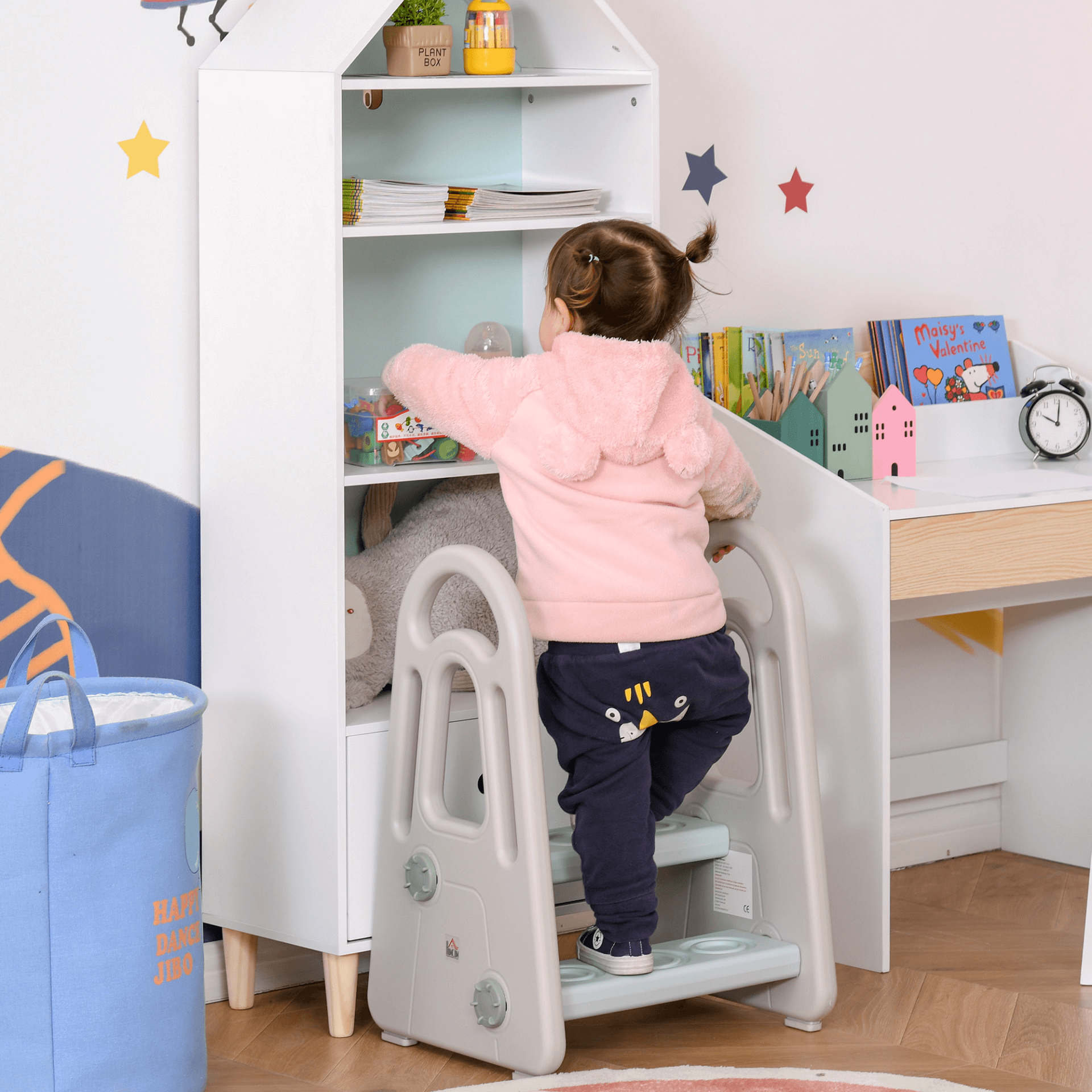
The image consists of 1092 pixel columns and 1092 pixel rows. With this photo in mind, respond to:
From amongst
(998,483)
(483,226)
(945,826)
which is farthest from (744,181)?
(945,826)

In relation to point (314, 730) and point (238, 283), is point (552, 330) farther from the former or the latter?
point (314, 730)

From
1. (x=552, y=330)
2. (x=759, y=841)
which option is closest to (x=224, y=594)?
(x=552, y=330)

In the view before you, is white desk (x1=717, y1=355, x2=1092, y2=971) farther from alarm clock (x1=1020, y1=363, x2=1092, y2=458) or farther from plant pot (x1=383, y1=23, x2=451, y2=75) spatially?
plant pot (x1=383, y1=23, x2=451, y2=75)

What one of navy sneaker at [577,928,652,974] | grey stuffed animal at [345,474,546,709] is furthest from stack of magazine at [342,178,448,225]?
navy sneaker at [577,928,652,974]

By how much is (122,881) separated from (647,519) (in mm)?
761

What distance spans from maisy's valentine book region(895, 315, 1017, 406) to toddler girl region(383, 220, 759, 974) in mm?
991

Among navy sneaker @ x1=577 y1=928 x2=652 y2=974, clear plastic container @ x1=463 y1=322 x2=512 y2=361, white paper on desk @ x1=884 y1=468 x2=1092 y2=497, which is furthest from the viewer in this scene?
white paper on desk @ x1=884 y1=468 x2=1092 y2=497

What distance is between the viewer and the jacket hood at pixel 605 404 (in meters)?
1.96

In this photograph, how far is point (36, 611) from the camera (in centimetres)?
218

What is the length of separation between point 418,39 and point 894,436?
1.06 m

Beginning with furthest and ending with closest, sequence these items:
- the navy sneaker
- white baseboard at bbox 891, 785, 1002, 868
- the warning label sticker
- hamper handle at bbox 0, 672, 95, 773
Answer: white baseboard at bbox 891, 785, 1002, 868, the warning label sticker, the navy sneaker, hamper handle at bbox 0, 672, 95, 773

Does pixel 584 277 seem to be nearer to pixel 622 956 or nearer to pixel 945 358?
pixel 622 956

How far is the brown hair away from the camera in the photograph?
197cm

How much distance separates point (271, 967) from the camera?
241 centimetres
